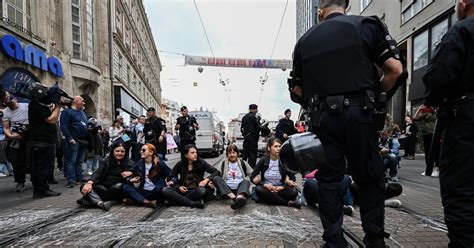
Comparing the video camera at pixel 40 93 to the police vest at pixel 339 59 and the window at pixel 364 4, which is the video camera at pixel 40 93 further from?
the window at pixel 364 4

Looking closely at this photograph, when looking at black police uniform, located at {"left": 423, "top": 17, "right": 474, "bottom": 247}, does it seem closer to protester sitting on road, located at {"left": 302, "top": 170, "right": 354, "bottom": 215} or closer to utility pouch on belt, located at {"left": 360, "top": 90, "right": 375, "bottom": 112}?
utility pouch on belt, located at {"left": 360, "top": 90, "right": 375, "bottom": 112}

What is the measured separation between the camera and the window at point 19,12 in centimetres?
1147

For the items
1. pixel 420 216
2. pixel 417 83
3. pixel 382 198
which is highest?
pixel 417 83

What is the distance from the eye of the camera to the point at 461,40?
1985mm

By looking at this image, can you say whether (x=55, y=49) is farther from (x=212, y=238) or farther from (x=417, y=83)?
(x=417, y=83)

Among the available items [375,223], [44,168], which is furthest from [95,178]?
[375,223]

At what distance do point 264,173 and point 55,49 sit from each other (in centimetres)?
1456

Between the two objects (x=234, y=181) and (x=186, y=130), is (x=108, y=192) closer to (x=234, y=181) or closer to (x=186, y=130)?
(x=234, y=181)

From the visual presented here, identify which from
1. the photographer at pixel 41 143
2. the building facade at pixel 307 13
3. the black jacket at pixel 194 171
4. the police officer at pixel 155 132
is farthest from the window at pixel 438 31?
the building facade at pixel 307 13

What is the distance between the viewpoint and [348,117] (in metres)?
1.93

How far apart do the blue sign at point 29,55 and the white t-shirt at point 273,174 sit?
37.1ft

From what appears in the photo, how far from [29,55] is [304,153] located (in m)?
14.0

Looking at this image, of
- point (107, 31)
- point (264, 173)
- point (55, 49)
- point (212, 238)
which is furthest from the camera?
point (107, 31)

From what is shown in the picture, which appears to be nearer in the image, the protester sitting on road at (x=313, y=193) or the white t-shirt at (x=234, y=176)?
the protester sitting on road at (x=313, y=193)
